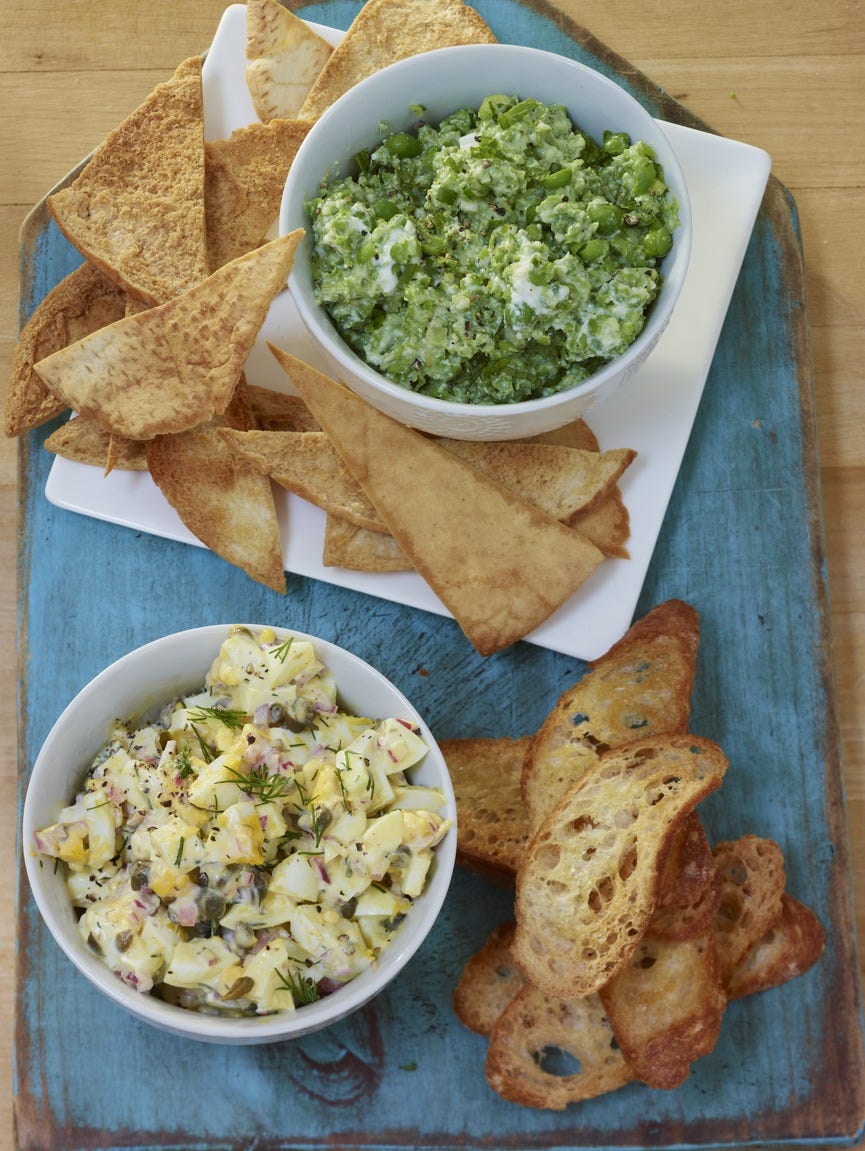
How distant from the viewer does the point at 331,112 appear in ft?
6.37

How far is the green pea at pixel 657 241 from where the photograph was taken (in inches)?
72.8

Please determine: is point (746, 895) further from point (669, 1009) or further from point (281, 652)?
point (281, 652)

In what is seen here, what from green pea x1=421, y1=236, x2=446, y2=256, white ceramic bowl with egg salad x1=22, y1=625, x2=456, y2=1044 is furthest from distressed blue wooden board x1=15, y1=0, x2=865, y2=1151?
green pea x1=421, y1=236, x2=446, y2=256

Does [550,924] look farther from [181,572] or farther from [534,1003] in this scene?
[181,572]

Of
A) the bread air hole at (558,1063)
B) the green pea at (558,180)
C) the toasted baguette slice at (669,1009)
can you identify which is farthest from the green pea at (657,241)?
the bread air hole at (558,1063)

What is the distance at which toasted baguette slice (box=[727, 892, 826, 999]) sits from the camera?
2.19m

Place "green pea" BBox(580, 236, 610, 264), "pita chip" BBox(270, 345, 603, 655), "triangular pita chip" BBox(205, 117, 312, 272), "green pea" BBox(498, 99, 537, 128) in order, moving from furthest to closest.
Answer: "triangular pita chip" BBox(205, 117, 312, 272) → "pita chip" BBox(270, 345, 603, 655) → "green pea" BBox(498, 99, 537, 128) → "green pea" BBox(580, 236, 610, 264)

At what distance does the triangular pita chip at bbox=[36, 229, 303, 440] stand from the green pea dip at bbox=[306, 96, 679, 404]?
0.22m

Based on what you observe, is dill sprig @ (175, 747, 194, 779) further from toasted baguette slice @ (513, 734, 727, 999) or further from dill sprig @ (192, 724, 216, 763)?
toasted baguette slice @ (513, 734, 727, 999)

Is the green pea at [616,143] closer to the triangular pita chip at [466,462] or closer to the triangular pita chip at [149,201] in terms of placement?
the triangular pita chip at [466,462]

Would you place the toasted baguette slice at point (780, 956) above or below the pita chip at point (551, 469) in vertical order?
below

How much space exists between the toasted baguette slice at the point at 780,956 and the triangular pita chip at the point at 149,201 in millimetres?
1649

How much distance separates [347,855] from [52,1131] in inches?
37.7

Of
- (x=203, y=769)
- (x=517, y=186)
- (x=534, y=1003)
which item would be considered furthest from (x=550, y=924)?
(x=517, y=186)
